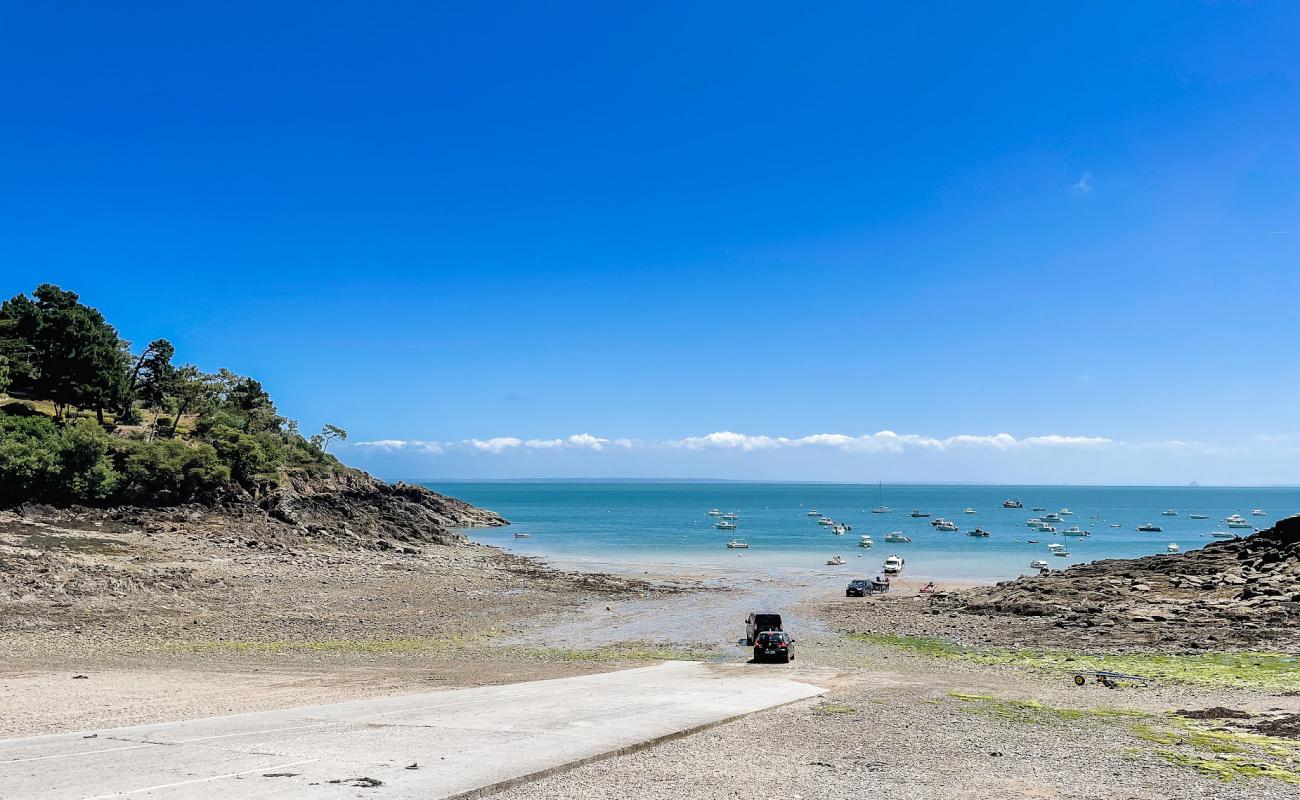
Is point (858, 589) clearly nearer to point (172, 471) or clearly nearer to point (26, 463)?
point (172, 471)

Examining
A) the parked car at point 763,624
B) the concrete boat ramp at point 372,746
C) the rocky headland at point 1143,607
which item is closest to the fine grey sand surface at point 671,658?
the rocky headland at point 1143,607

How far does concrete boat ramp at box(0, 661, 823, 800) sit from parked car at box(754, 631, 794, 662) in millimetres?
8185

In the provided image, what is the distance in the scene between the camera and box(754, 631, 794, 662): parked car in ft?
96.9

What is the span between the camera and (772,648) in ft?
97.1

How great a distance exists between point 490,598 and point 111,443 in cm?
4915

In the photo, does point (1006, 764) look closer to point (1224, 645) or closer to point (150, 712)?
point (150, 712)

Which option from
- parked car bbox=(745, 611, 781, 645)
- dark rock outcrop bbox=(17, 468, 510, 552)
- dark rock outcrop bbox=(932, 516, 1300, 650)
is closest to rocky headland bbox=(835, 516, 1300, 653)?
dark rock outcrop bbox=(932, 516, 1300, 650)

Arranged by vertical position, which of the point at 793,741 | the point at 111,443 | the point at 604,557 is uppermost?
the point at 111,443

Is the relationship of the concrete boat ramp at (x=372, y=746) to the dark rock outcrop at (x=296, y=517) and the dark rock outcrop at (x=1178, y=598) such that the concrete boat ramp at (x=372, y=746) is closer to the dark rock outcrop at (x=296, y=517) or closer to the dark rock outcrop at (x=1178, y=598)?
the dark rock outcrop at (x=1178, y=598)

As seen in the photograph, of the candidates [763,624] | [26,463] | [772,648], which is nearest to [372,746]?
[772,648]

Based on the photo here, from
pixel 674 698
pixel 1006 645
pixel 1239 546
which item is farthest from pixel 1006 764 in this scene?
pixel 1239 546

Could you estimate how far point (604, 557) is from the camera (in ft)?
292

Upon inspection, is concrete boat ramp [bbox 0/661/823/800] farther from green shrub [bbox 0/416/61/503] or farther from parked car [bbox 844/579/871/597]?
green shrub [bbox 0/416/61/503]

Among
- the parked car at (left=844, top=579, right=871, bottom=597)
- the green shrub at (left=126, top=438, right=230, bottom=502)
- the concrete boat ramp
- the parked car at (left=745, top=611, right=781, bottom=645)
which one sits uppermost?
the green shrub at (left=126, top=438, right=230, bottom=502)
